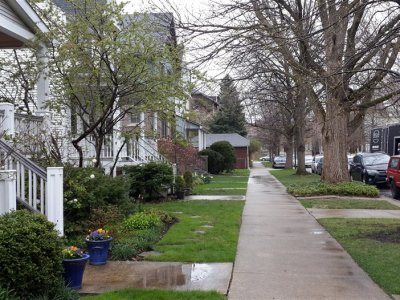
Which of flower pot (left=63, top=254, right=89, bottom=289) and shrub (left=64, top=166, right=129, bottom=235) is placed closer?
flower pot (left=63, top=254, right=89, bottom=289)

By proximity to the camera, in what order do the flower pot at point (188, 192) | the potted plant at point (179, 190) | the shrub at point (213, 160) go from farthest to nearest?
1. the shrub at point (213, 160)
2. the flower pot at point (188, 192)
3. the potted plant at point (179, 190)

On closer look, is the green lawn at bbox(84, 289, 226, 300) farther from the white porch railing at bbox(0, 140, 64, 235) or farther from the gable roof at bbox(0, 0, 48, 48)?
the gable roof at bbox(0, 0, 48, 48)

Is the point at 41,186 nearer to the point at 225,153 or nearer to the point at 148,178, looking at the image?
the point at 148,178

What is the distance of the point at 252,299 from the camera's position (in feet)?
19.4

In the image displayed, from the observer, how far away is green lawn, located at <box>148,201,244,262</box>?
322 inches

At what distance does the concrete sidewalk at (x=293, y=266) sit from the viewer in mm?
6207

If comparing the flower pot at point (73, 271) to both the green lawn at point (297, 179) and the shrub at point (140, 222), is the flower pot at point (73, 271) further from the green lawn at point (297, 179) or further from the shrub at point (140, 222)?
the green lawn at point (297, 179)

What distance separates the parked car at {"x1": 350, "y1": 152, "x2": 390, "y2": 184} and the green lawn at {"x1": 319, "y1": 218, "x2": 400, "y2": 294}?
37.8 ft

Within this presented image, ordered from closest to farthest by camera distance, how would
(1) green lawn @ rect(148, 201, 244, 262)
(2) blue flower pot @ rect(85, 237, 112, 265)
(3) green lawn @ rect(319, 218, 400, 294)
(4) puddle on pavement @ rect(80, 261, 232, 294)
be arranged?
(4) puddle on pavement @ rect(80, 261, 232, 294) → (3) green lawn @ rect(319, 218, 400, 294) → (2) blue flower pot @ rect(85, 237, 112, 265) → (1) green lawn @ rect(148, 201, 244, 262)

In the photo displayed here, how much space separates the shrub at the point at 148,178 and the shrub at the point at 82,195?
5667mm

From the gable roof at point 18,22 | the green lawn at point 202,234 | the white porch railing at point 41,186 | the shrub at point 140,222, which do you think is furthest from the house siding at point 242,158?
the white porch railing at point 41,186

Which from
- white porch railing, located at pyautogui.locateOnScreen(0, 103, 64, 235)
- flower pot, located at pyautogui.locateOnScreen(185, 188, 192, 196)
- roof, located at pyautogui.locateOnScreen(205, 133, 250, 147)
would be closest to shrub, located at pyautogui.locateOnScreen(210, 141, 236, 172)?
roof, located at pyautogui.locateOnScreen(205, 133, 250, 147)

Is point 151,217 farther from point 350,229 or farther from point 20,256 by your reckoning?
point 20,256

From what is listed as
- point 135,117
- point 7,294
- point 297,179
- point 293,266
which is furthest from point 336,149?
point 7,294
